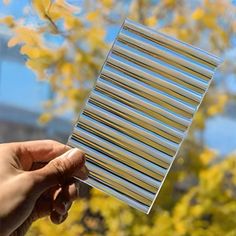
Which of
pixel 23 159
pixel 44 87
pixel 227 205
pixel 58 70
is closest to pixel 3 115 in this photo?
pixel 44 87

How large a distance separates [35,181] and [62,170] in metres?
0.05

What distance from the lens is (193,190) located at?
72.5 inches

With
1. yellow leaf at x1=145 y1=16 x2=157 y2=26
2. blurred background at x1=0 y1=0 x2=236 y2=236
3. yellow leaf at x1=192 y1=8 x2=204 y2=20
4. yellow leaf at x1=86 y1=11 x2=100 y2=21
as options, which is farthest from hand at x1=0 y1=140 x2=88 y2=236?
yellow leaf at x1=192 y1=8 x2=204 y2=20

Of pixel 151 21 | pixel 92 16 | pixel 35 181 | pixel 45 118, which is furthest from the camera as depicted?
pixel 45 118

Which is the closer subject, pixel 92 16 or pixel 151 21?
pixel 92 16

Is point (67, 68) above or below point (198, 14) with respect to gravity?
below

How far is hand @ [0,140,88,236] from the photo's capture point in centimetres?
63

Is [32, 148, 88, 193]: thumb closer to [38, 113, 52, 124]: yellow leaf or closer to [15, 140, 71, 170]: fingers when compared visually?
[15, 140, 71, 170]: fingers

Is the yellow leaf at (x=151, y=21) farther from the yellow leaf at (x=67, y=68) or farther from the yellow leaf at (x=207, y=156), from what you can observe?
the yellow leaf at (x=207, y=156)

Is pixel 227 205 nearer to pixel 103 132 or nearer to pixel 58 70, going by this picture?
pixel 58 70

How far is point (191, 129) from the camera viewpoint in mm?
1912

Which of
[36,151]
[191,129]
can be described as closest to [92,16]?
[191,129]

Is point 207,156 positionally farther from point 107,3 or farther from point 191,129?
point 107,3

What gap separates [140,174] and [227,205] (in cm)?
115
